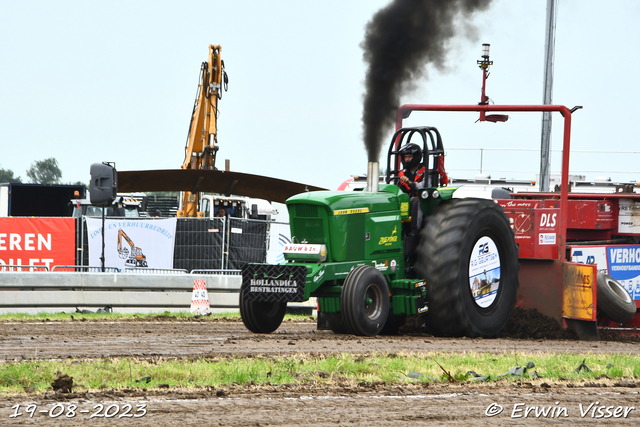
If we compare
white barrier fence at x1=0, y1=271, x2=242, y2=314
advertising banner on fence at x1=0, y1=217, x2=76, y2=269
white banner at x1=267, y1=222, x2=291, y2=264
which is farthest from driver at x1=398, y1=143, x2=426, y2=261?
advertising banner on fence at x1=0, y1=217, x2=76, y2=269

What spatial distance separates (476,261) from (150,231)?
12022mm

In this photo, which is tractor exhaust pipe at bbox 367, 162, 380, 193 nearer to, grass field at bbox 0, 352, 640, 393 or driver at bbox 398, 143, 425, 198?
driver at bbox 398, 143, 425, 198

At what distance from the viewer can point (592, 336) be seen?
10266 mm

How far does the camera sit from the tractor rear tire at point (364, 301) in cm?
901

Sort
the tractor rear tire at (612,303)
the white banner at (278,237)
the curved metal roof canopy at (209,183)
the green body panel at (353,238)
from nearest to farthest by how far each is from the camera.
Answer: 1. the green body panel at (353,238)
2. the tractor rear tire at (612,303)
3. the curved metal roof canopy at (209,183)
4. the white banner at (278,237)

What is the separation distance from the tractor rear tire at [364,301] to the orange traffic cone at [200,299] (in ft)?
17.1

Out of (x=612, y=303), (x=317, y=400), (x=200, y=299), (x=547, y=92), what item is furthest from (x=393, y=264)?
(x=547, y=92)

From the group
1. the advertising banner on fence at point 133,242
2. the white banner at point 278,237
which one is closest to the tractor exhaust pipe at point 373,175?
the advertising banner on fence at point 133,242

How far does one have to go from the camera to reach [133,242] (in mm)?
20328

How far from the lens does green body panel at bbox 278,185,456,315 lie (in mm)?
9453

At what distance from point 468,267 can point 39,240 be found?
42.0 ft

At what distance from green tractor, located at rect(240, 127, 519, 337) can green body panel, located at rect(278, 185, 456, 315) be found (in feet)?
0.04

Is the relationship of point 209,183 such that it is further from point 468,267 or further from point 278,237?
point 468,267

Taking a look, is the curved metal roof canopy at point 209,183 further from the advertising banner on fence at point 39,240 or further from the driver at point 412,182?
the driver at point 412,182
